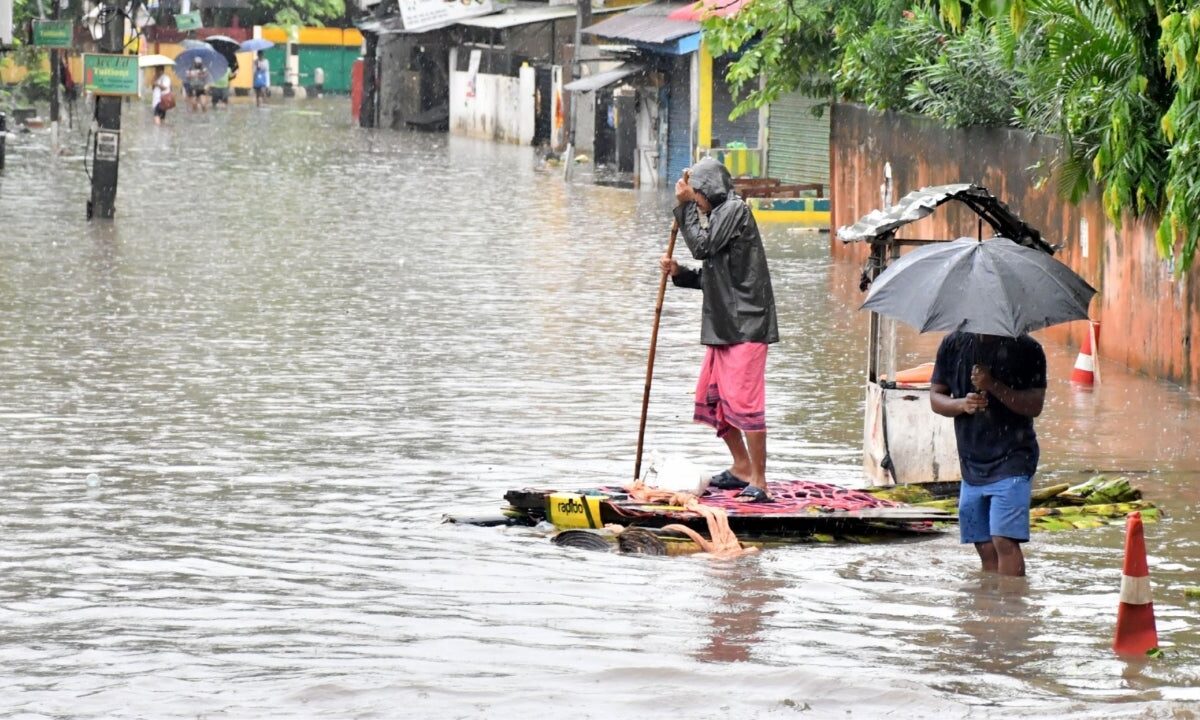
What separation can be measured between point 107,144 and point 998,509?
20605mm

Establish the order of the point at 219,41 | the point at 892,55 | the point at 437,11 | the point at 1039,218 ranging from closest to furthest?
1. the point at 1039,218
2. the point at 892,55
3. the point at 437,11
4. the point at 219,41

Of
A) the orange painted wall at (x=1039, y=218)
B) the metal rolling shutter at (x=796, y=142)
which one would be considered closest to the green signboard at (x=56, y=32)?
the metal rolling shutter at (x=796, y=142)

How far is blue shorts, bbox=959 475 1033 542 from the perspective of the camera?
8.20m

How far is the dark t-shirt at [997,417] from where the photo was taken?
8.13 meters

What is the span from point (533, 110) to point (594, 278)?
29.4 m

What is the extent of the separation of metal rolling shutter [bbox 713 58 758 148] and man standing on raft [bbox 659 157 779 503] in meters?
26.3

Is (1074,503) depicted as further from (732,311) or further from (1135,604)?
(1135,604)

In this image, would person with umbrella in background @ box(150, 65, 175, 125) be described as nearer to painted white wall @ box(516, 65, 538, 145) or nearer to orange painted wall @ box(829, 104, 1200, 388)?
painted white wall @ box(516, 65, 538, 145)

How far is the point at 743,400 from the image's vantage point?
9.95 meters

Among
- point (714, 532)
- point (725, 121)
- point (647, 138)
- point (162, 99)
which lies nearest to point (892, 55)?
point (714, 532)

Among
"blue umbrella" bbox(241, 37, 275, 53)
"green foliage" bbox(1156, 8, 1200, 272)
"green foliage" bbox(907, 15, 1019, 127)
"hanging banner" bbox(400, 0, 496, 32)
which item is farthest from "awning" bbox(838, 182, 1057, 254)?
"blue umbrella" bbox(241, 37, 275, 53)

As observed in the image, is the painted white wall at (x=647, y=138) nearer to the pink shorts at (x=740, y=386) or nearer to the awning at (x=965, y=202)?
the awning at (x=965, y=202)

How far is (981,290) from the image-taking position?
8219 millimetres

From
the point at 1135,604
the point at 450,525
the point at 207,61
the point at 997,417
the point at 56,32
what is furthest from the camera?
the point at 207,61
